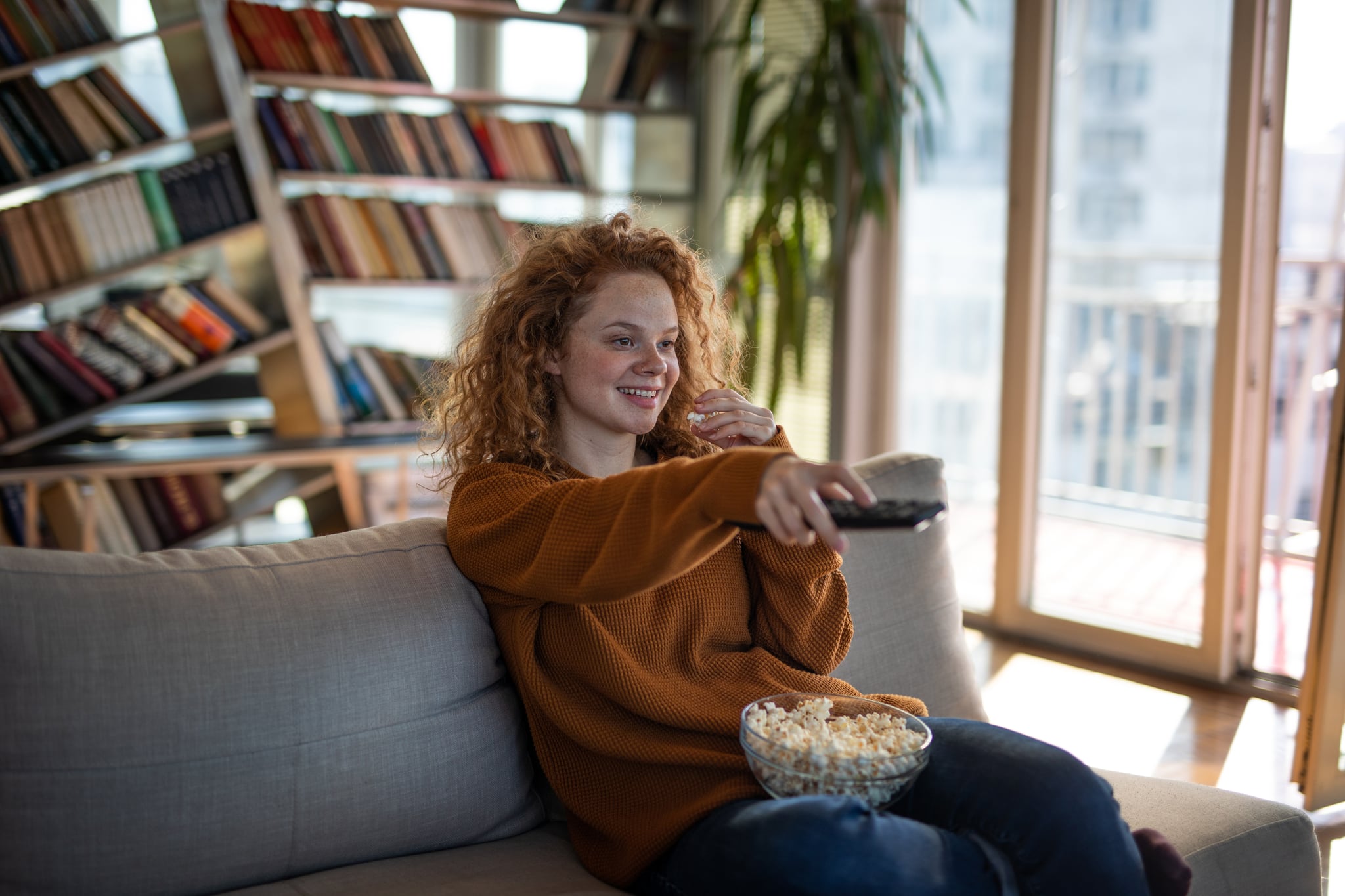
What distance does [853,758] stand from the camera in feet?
4.11

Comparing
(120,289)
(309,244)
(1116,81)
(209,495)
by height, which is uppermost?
(1116,81)

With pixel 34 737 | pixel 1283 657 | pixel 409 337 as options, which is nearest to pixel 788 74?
pixel 409 337

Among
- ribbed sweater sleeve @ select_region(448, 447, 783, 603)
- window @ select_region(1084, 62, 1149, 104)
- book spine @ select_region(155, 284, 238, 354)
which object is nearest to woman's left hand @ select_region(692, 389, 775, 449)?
ribbed sweater sleeve @ select_region(448, 447, 783, 603)

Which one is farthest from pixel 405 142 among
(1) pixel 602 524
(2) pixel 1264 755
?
(2) pixel 1264 755

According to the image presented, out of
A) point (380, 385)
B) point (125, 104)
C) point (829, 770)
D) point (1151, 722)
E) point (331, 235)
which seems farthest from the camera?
point (380, 385)

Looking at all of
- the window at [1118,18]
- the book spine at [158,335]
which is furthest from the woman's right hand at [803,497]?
the book spine at [158,335]

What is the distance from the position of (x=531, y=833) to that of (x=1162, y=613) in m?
2.53

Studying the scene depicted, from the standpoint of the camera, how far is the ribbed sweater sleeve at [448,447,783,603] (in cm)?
121

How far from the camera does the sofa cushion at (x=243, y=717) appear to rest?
1.23 m

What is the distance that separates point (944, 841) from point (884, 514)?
0.36 m

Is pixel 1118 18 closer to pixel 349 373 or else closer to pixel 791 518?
pixel 349 373

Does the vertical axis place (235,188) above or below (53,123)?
below

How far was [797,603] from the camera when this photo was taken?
5.08 ft

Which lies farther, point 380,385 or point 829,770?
point 380,385
